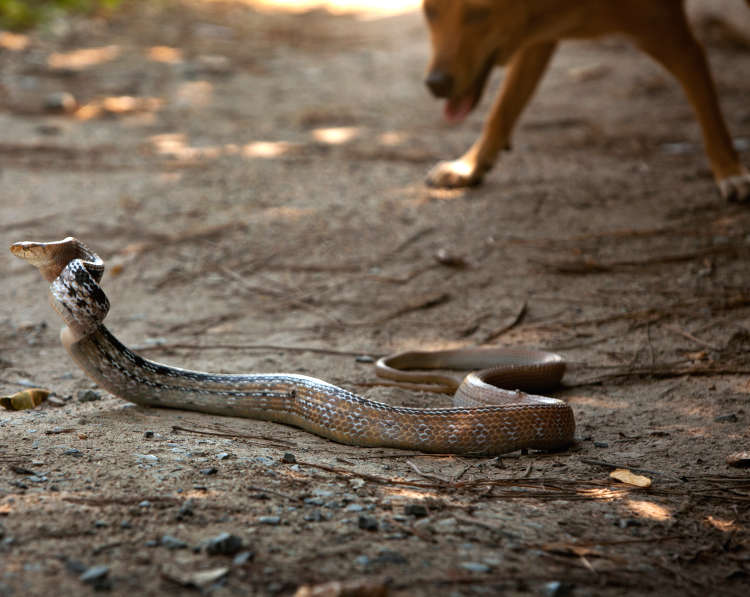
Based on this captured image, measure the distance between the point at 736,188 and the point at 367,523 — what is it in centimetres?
421

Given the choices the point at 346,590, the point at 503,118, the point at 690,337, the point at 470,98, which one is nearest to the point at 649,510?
the point at 346,590

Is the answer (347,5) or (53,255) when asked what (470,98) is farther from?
(347,5)

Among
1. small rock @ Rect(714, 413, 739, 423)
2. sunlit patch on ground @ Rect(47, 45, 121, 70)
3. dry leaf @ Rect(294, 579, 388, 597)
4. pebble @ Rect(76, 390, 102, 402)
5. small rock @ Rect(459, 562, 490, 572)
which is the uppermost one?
sunlit patch on ground @ Rect(47, 45, 121, 70)

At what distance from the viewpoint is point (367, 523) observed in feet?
7.96

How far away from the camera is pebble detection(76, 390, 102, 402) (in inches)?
144

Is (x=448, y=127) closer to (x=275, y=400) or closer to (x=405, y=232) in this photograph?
(x=405, y=232)

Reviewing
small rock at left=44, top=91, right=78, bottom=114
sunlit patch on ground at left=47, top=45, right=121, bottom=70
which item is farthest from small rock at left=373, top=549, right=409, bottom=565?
sunlit patch on ground at left=47, top=45, right=121, bottom=70

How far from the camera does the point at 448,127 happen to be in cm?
787

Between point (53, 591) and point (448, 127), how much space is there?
6.46 m

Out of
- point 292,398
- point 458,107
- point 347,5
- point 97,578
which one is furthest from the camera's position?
point 347,5

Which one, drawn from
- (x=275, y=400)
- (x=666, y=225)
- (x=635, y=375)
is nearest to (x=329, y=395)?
(x=275, y=400)

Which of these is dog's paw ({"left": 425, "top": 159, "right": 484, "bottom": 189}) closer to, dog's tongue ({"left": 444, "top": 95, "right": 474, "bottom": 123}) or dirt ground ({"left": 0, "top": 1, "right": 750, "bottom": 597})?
dirt ground ({"left": 0, "top": 1, "right": 750, "bottom": 597})

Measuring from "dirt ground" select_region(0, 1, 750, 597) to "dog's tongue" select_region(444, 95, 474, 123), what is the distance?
23.4 inches

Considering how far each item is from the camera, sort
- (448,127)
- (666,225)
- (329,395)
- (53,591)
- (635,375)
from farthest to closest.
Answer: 1. (448,127)
2. (666,225)
3. (635,375)
4. (329,395)
5. (53,591)
